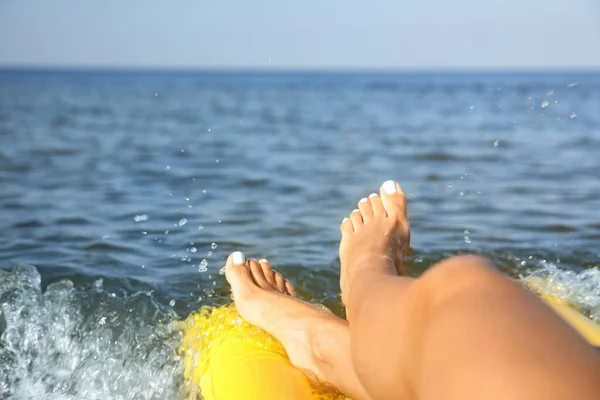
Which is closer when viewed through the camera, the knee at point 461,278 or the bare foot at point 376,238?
the knee at point 461,278

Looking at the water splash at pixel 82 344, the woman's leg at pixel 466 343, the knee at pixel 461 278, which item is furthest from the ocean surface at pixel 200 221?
the knee at pixel 461 278

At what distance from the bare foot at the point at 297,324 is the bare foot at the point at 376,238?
4.6 inches

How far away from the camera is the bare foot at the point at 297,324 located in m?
2.04

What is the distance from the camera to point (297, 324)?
7.63 feet

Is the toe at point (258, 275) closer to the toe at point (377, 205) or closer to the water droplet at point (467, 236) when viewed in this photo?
the toe at point (377, 205)

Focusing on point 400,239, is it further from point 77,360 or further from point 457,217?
point 457,217

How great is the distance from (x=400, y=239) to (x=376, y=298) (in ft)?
3.83

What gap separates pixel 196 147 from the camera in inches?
304

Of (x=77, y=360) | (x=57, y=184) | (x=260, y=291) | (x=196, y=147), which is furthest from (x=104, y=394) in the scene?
(x=196, y=147)

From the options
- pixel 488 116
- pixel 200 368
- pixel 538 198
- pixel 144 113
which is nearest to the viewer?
pixel 200 368

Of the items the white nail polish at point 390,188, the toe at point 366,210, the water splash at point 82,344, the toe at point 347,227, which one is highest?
the white nail polish at point 390,188

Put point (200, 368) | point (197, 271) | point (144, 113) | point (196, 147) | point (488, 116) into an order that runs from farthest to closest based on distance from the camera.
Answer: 1. point (144, 113)
2. point (488, 116)
3. point (196, 147)
4. point (197, 271)
5. point (200, 368)

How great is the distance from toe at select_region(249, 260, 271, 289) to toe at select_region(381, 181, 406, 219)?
0.54 meters

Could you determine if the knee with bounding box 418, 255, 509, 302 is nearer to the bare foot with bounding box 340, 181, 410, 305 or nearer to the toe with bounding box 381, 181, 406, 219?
the bare foot with bounding box 340, 181, 410, 305
